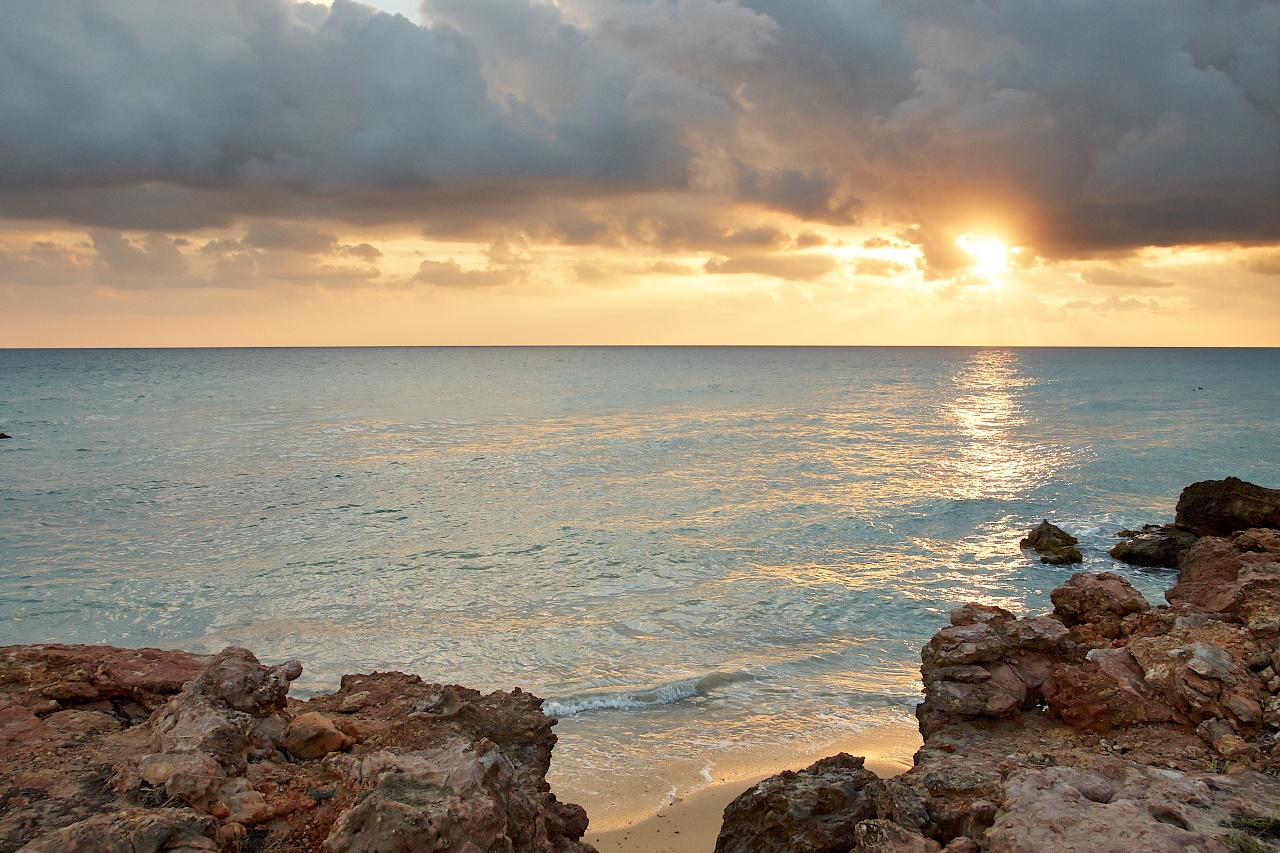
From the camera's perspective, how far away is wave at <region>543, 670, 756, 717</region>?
13.0 metres

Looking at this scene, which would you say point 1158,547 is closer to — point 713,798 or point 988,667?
point 988,667

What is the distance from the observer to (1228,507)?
20.2 m

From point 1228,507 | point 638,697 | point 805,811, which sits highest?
point 805,811

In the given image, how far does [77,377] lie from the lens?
119 meters

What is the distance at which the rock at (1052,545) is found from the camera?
73.6ft

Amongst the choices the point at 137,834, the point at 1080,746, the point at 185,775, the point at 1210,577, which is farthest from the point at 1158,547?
the point at 137,834

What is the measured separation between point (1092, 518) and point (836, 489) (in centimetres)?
914

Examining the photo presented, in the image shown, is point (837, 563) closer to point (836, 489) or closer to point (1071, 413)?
point (836, 489)

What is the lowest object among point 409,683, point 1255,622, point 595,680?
point 595,680

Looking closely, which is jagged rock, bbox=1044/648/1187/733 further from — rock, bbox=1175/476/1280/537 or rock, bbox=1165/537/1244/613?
rock, bbox=1175/476/1280/537

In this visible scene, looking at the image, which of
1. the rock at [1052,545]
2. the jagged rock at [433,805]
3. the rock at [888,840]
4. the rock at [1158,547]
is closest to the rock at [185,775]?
the jagged rock at [433,805]

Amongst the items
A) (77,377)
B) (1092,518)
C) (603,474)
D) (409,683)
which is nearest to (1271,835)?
(409,683)

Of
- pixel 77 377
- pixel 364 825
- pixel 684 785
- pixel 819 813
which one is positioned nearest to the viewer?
pixel 364 825

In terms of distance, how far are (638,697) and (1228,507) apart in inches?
642
